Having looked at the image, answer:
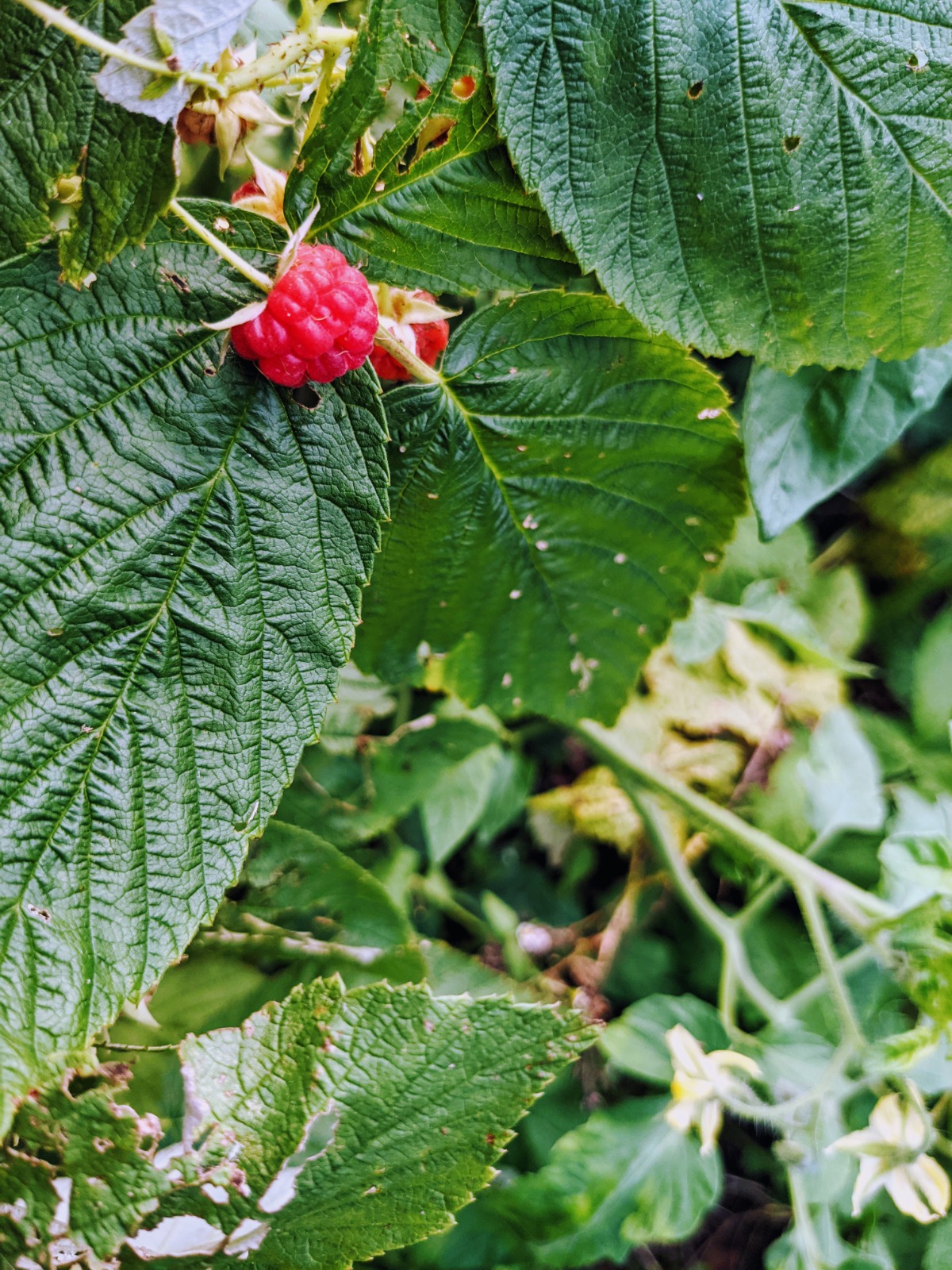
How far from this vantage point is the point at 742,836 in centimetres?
105

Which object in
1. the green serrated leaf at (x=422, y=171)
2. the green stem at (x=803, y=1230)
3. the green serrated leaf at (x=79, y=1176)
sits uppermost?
the green serrated leaf at (x=422, y=171)

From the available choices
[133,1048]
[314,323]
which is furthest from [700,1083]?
[314,323]

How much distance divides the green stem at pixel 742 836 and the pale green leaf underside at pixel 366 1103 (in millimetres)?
434

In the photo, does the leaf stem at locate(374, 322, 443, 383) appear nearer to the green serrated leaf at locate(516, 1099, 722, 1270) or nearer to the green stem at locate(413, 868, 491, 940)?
the green stem at locate(413, 868, 491, 940)

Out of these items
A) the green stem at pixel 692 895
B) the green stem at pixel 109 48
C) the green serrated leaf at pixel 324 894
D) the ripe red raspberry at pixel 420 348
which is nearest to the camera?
the green stem at pixel 109 48

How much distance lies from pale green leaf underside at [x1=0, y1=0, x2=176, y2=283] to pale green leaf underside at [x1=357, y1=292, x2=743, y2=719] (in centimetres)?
21

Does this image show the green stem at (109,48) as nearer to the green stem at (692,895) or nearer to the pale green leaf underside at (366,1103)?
the pale green leaf underside at (366,1103)

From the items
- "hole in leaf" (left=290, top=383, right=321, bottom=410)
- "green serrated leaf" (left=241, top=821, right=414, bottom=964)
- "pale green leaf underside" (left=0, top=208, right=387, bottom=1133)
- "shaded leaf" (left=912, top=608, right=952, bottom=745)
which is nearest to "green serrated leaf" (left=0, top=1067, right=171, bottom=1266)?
"pale green leaf underside" (left=0, top=208, right=387, bottom=1133)

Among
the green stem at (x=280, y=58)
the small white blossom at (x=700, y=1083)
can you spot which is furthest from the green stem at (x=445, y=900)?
the green stem at (x=280, y=58)

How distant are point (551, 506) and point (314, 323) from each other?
1.05 ft

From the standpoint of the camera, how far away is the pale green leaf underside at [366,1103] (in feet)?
1.96

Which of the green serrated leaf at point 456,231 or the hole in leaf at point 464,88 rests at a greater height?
the hole in leaf at point 464,88

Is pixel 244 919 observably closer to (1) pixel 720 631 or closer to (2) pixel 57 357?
(2) pixel 57 357

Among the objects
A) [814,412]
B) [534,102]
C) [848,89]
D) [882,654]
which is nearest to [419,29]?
[534,102]
